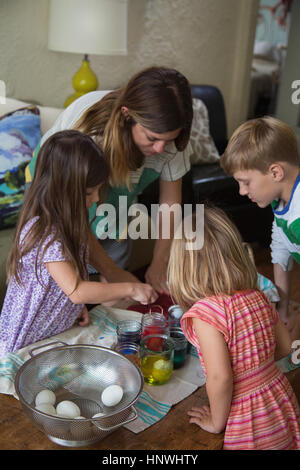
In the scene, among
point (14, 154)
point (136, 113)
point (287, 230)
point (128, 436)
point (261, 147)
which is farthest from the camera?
point (14, 154)

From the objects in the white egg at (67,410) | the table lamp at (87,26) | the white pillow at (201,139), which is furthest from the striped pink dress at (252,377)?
the white pillow at (201,139)

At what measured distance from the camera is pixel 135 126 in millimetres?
1521

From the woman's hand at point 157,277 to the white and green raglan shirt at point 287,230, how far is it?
432 mm

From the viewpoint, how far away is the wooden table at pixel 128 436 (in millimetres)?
1019

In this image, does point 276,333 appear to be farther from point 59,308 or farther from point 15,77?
point 15,77

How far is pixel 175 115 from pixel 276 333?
2.18 feet

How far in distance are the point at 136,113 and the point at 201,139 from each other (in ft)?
6.52

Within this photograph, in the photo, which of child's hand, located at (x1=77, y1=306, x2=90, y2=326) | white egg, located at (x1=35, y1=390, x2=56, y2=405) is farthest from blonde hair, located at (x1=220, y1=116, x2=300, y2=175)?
white egg, located at (x1=35, y1=390, x2=56, y2=405)

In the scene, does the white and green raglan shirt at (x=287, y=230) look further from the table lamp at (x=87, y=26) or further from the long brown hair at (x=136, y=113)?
the table lamp at (x=87, y=26)

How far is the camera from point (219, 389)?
1.11 m

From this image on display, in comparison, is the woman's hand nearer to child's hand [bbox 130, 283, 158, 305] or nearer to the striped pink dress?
child's hand [bbox 130, 283, 158, 305]

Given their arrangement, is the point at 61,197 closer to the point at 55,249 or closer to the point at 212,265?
the point at 55,249

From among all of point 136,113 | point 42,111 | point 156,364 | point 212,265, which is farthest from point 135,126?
point 42,111

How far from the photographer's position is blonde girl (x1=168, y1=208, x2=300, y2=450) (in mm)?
1117
